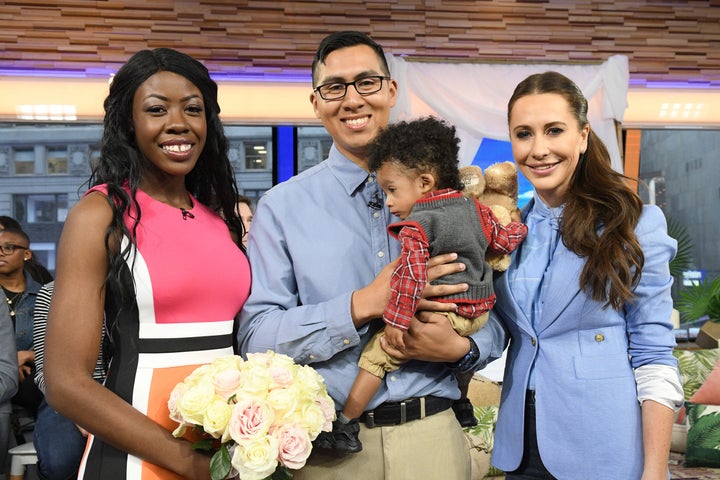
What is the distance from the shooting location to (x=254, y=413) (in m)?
1.54

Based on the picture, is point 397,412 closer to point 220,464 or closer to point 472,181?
point 220,464

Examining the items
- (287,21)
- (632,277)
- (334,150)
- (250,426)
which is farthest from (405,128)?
(287,21)

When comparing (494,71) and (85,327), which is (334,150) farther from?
(494,71)

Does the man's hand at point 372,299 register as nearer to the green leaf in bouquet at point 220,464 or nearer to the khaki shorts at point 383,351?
the khaki shorts at point 383,351

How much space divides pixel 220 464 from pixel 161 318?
42 cm

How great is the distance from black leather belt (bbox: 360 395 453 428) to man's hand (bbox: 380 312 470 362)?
0.42 feet

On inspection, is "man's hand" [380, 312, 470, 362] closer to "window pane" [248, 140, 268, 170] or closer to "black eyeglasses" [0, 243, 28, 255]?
"black eyeglasses" [0, 243, 28, 255]

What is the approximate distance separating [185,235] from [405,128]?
687mm

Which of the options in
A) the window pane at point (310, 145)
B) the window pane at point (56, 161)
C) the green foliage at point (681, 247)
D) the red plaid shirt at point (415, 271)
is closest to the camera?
the red plaid shirt at point (415, 271)

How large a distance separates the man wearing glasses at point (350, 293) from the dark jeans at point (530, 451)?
160 millimetres

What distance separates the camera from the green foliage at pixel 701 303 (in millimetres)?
5160

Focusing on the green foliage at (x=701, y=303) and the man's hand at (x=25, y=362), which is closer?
the man's hand at (x=25, y=362)

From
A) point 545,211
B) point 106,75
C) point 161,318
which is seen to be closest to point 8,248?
point 106,75

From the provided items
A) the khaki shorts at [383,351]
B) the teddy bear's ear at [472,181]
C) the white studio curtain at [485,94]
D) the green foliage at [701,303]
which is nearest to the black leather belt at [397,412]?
the khaki shorts at [383,351]
